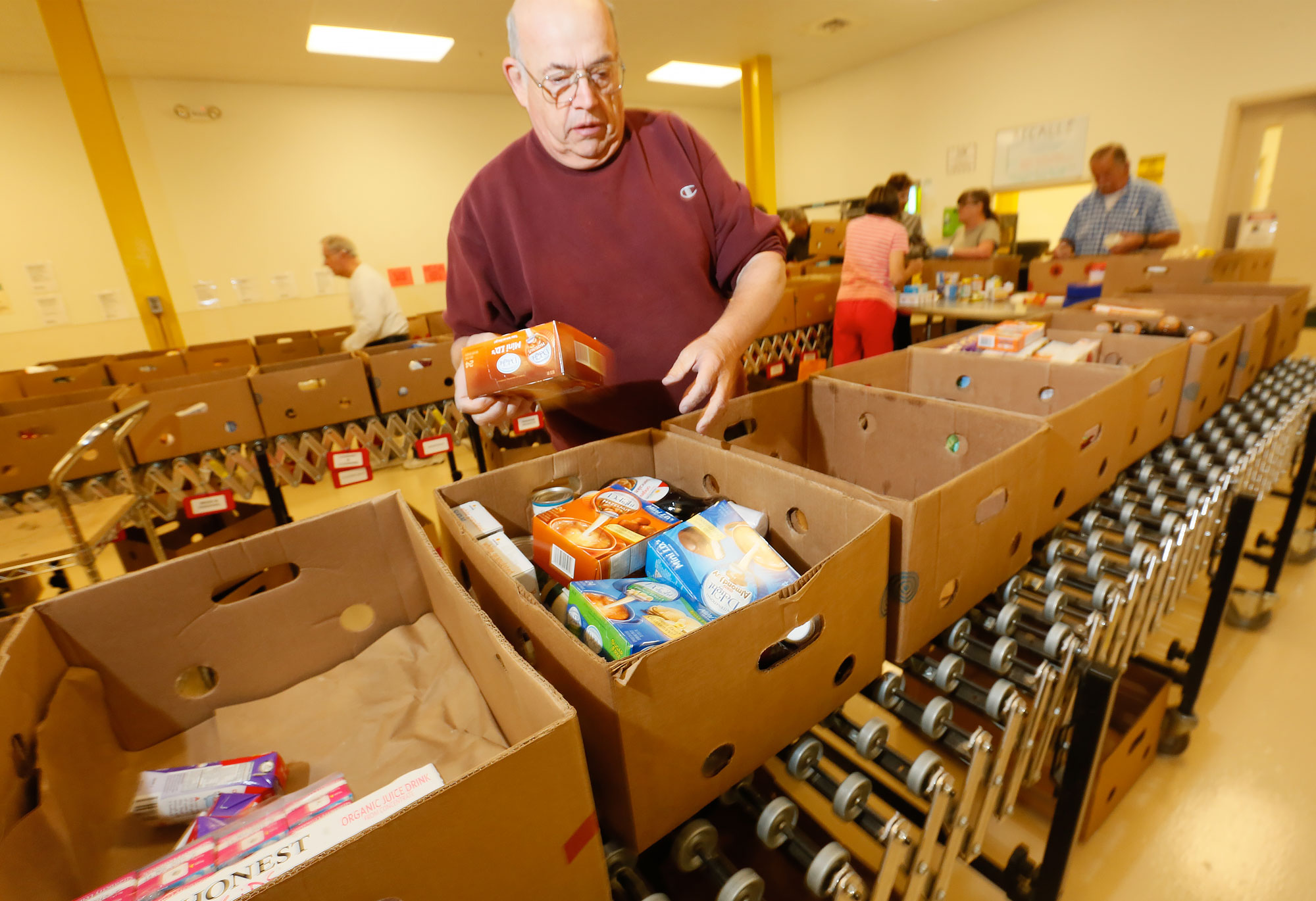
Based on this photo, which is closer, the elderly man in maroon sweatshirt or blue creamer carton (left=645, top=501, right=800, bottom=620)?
blue creamer carton (left=645, top=501, right=800, bottom=620)

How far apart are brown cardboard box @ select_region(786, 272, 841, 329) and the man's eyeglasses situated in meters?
2.85

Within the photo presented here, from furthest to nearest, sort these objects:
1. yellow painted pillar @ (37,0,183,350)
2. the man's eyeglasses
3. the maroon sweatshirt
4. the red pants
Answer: yellow painted pillar @ (37,0,183,350) → the red pants → the maroon sweatshirt → the man's eyeglasses

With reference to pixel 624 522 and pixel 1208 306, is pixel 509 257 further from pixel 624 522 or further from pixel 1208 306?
pixel 1208 306

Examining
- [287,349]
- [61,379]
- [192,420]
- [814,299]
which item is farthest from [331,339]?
[814,299]

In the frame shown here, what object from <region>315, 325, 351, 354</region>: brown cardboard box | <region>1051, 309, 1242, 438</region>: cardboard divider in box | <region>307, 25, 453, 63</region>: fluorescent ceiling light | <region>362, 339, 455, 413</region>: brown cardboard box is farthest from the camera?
<region>307, 25, 453, 63</region>: fluorescent ceiling light

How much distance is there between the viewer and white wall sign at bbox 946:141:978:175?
593 cm

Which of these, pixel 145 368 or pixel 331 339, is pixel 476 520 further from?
pixel 331 339

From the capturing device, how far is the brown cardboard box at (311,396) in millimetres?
2354

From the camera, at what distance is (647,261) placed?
1089 millimetres

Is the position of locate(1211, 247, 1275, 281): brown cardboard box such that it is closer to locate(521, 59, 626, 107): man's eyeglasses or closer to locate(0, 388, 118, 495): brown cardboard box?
locate(521, 59, 626, 107): man's eyeglasses

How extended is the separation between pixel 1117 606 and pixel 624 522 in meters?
0.64

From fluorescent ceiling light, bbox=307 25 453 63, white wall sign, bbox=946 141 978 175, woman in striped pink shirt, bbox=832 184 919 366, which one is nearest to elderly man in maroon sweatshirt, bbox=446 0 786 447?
woman in striped pink shirt, bbox=832 184 919 366

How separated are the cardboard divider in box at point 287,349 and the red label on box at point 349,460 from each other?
172 centimetres

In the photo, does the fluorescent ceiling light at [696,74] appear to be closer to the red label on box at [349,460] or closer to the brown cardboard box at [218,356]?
the brown cardboard box at [218,356]
